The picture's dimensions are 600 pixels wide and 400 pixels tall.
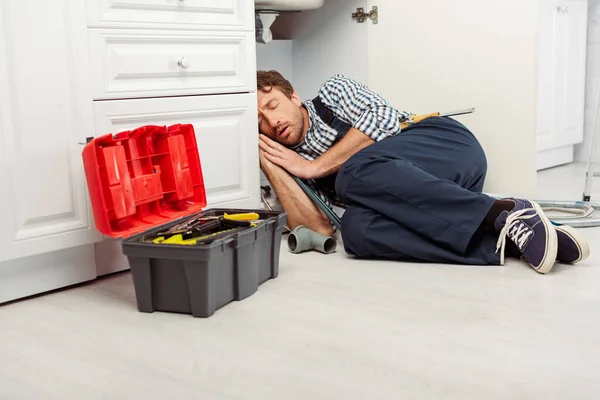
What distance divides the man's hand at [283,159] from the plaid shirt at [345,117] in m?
0.07

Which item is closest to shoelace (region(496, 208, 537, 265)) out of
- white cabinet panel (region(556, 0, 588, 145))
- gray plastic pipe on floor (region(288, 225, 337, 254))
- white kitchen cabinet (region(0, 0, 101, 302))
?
gray plastic pipe on floor (region(288, 225, 337, 254))

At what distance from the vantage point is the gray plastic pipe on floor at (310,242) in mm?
2191

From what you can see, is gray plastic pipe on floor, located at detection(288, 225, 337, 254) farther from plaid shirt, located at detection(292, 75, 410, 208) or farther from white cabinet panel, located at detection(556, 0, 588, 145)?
white cabinet panel, located at detection(556, 0, 588, 145)

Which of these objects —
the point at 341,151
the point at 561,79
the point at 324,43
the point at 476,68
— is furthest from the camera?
the point at 561,79

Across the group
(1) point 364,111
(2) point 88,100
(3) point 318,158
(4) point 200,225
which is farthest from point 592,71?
(2) point 88,100

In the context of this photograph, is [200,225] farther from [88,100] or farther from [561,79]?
[561,79]

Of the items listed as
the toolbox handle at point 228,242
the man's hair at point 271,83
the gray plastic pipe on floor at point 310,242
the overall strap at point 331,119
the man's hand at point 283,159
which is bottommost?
the gray plastic pipe on floor at point 310,242

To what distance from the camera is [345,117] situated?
2.37 metres

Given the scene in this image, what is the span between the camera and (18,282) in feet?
5.90

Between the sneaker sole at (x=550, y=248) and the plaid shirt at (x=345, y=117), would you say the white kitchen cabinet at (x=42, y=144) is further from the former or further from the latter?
the sneaker sole at (x=550, y=248)

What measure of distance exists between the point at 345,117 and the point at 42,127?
3.18 feet

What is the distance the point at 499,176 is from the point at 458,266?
769mm

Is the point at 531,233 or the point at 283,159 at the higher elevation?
the point at 283,159

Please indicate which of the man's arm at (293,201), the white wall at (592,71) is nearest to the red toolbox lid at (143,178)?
the man's arm at (293,201)
